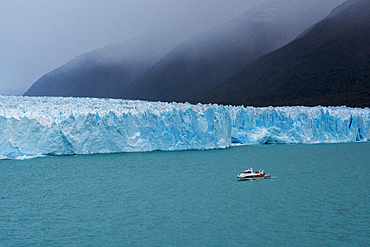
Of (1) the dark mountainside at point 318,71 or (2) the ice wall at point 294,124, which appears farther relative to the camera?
(1) the dark mountainside at point 318,71

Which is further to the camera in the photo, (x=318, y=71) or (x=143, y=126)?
(x=318, y=71)

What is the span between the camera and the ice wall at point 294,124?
28969 mm

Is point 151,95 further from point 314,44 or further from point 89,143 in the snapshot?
point 89,143

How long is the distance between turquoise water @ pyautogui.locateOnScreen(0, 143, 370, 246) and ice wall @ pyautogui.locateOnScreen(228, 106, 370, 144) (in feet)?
32.7

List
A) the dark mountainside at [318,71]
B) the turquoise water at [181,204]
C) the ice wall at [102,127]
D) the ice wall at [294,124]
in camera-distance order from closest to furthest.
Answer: the turquoise water at [181,204] < the ice wall at [102,127] < the ice wall at [294,124] < the dark mountainside at [318,71]

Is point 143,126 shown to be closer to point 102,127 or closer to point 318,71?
point 102,127

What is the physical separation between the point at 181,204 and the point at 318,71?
2324 inches

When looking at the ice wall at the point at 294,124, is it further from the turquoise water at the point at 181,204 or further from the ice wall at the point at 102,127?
the turquoise water at the point at 181,204

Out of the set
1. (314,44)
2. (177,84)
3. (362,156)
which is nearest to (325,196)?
(362,156)

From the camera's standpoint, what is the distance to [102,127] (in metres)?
21.4

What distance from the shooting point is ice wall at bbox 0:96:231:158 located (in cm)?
1991

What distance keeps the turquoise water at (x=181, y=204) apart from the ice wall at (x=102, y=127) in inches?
66.9

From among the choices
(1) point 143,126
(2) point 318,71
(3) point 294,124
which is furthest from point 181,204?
(2) point 318,71

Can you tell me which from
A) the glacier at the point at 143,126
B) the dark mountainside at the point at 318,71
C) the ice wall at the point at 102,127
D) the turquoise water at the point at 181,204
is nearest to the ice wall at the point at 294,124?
the glacier at the point at 143,126
